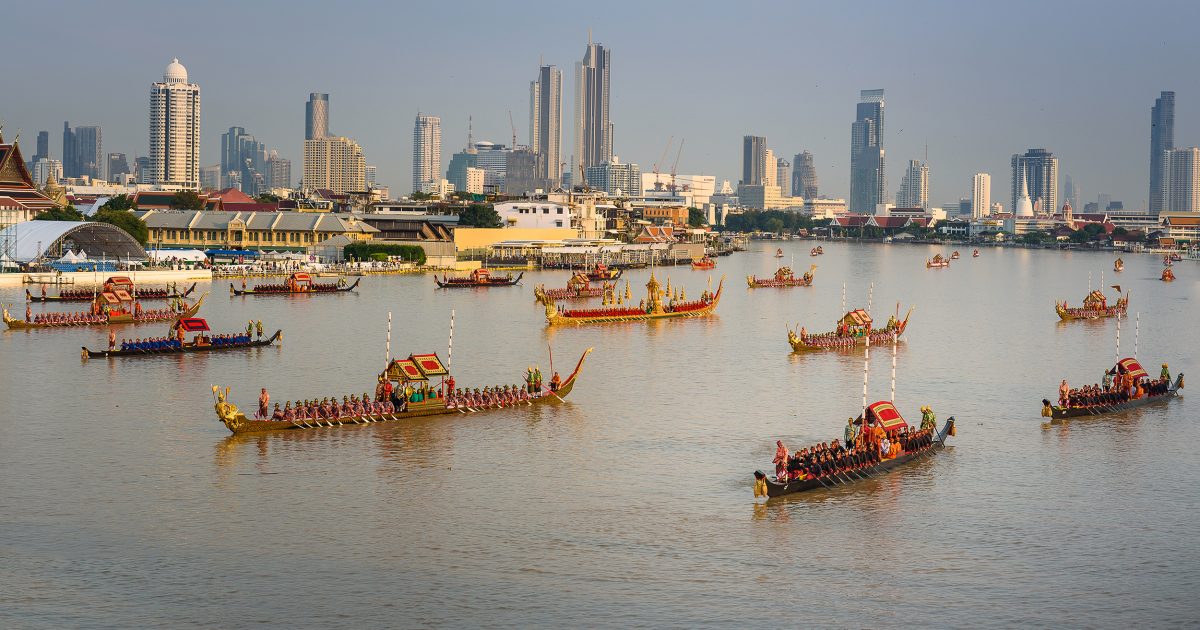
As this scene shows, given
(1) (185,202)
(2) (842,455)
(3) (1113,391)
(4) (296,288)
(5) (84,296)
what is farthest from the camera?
(1) (185,202)

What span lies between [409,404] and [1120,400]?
2258 cm

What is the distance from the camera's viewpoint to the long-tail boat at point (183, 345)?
169ft

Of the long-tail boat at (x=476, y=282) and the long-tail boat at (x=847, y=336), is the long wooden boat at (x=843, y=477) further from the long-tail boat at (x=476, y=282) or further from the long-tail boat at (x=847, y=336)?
the long-tail boat at (x=476, y=282)

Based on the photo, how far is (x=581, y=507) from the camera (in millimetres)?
29359

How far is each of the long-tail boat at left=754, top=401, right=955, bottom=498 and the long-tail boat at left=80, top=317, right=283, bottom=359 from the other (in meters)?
29.6

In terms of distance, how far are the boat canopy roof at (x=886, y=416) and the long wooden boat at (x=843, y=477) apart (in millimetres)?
750

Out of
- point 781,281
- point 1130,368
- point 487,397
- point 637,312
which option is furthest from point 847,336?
point 781,281

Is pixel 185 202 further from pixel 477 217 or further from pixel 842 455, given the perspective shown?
pixel 842 455

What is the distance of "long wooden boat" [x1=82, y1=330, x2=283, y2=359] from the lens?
51250 millimetres

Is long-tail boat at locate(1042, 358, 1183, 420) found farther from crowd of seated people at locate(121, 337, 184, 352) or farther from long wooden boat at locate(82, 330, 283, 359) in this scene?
crowd of seated people at locate(121, 337, 184, 352)

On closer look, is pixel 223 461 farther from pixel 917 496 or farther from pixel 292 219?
pixel 292 219

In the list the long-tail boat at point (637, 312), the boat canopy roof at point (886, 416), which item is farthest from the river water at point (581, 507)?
the long-tail boat at point (637, 312)

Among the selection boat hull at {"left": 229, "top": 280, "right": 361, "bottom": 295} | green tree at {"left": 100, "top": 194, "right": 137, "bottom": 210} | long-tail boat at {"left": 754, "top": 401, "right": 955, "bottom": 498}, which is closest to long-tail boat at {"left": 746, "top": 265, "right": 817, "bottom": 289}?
boat hull at {"left": 229, "top": 280, "right": 361, "bottom": 295}

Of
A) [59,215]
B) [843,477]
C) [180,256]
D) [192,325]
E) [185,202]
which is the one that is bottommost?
[843,477]
